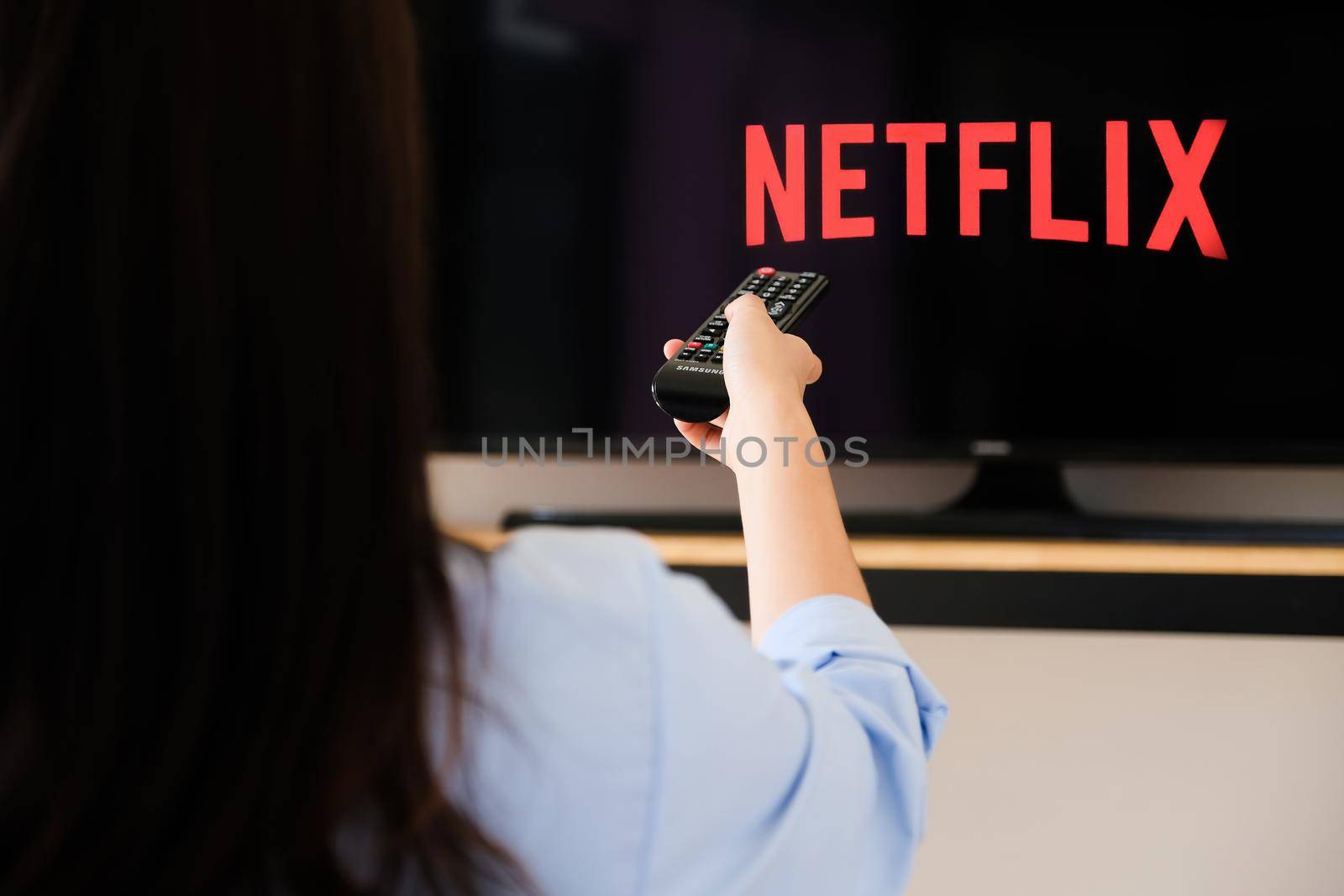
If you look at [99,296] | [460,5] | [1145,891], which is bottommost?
[1145,891]

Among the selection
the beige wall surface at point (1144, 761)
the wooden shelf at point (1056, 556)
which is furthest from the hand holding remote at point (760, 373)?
the beige wall surface at point (1144, 761)

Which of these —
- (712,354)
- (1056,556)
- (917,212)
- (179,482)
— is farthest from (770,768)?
(917,212)

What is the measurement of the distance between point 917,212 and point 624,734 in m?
0.91

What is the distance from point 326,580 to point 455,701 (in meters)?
0.04

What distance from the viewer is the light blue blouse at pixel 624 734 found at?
0.96ft

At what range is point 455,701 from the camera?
287mm

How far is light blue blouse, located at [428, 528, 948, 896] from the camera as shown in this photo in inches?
11.6

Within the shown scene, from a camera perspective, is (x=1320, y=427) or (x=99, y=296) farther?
(x=1320, y=427)

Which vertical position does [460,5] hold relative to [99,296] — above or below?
above

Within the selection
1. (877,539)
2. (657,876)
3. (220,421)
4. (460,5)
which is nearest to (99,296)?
(220,421)

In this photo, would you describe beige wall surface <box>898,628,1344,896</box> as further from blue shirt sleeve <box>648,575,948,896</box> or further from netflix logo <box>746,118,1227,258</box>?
blue shirt sleeve <box>648,575,948,896</box>

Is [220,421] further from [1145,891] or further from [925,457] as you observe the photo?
[1145,891]

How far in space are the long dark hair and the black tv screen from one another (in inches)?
34.9

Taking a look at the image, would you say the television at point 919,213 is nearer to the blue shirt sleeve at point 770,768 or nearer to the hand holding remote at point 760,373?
the hand holding remote at point 760,373
